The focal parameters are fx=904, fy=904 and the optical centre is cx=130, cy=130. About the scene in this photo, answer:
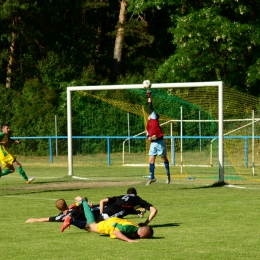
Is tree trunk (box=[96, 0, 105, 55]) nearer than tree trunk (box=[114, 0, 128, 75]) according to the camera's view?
No

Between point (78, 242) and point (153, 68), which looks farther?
point (153, 68)

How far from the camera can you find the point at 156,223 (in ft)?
52.1

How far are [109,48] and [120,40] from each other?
17.8 ft

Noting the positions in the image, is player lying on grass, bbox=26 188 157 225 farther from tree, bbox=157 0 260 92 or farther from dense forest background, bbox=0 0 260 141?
tree, bbox=157 0 260 92

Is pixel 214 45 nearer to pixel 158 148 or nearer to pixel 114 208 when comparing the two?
pixel 158 148

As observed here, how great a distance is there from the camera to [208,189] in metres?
23.1

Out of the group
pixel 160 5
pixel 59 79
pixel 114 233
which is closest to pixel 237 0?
pixel 160 5

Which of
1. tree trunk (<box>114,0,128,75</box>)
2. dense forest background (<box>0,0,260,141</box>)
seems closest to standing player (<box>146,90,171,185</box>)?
dense forest background (<box>0,0,260,141</box>)

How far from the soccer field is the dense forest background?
16.8 metres

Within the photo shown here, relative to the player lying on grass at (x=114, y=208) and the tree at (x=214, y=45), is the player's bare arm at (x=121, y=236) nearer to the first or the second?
the player lying on grass at (x=114, y=208)

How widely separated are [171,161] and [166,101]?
3716 mm

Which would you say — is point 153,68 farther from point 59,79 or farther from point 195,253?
point 195,253

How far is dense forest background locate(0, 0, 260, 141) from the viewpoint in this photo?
42719mm

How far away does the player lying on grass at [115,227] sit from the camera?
13.5m
